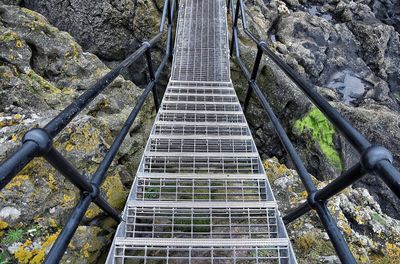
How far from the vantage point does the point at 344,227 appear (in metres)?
3.55

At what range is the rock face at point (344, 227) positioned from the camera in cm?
328

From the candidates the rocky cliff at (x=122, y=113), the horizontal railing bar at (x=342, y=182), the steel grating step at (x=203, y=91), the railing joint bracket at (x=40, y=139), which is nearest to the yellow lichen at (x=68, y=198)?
the rocky cliff at (x=122, y=113)

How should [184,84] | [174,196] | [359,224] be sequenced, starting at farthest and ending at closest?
[184,84] < [359,224] < [174,196]

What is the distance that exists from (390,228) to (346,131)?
9.41 ft

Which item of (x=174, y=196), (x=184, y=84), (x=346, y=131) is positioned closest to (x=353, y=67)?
(x=184, y=84)

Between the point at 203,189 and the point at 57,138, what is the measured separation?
1685 millimetres

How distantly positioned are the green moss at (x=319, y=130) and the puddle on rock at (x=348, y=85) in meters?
4.45

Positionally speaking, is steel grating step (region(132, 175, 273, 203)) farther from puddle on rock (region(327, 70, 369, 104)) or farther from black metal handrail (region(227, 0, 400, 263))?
puddle on rock (region(327, 70, 369, 104))

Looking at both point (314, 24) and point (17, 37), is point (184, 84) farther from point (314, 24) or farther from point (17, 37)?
point (314, 24)

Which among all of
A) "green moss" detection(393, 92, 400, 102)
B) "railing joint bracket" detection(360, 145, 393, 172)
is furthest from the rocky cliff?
"railing joint bracket" detection(360, 145, 393, 172)

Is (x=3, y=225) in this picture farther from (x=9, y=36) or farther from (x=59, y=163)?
(x=9, y=36)

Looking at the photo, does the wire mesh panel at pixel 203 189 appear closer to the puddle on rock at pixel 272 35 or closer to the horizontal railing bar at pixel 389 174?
the horizontal railing bar at pixel 389 174

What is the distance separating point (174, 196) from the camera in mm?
3531

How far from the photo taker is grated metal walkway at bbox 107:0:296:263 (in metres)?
2.64
